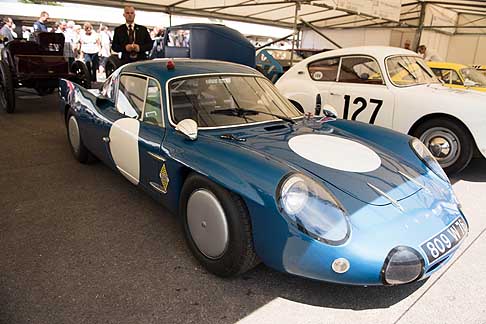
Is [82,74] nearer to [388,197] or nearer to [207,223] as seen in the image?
[207,223]

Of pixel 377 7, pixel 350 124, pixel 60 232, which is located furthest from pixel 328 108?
pixel 377 7

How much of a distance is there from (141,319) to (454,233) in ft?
5.35

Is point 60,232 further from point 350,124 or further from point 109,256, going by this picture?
point 350,124

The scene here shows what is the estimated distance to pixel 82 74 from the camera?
6855 mm

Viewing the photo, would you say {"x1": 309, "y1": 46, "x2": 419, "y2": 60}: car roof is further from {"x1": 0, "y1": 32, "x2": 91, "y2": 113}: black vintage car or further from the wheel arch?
{"x1": 0, "y1": 32, "x2": 91, "y2": 113}: black vintage car

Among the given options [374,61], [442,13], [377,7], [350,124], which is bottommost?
[350,124]

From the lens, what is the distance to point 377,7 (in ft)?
30.7

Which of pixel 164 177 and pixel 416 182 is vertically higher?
pixel 416 182

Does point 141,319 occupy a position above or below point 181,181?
below

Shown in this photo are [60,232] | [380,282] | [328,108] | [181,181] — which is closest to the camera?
[380,282]

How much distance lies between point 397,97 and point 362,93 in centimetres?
42

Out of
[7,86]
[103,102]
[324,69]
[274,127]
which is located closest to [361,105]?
[324,69]

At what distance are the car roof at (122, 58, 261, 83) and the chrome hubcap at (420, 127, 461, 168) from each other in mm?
2283

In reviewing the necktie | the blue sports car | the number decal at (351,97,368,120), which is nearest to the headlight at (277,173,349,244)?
the blue sports car
